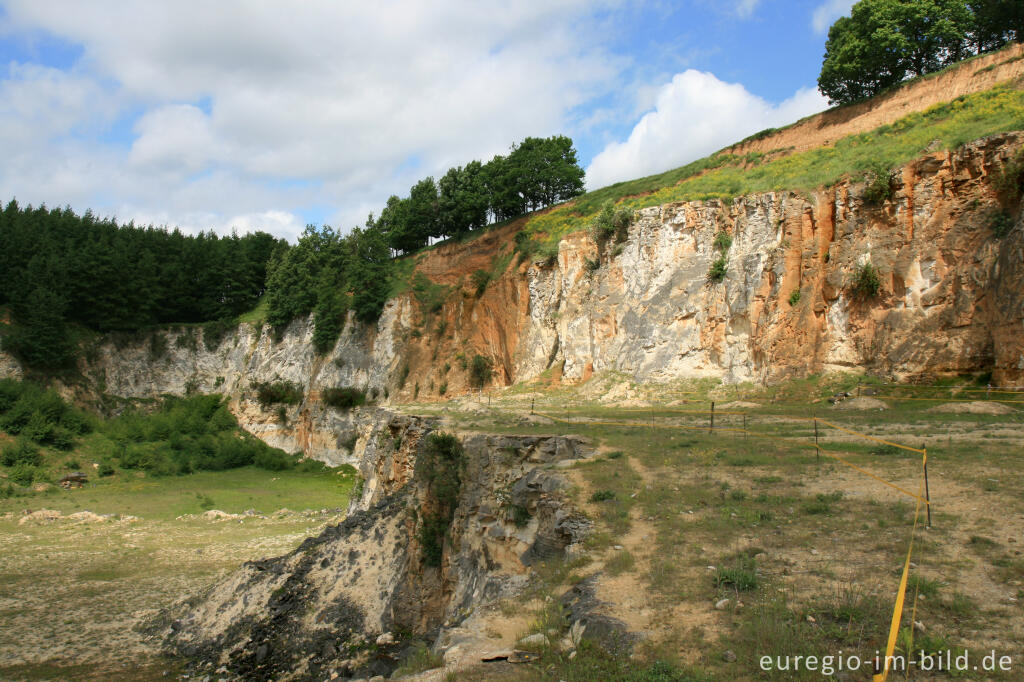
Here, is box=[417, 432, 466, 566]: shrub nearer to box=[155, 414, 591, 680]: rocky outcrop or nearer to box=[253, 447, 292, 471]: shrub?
box=[155, 414, 591, 680]: rocky outcrop

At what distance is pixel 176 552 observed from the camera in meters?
23.1

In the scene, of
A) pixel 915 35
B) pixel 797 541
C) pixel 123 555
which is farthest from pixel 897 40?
pixel 123 555

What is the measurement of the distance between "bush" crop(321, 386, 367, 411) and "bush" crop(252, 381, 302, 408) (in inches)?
162

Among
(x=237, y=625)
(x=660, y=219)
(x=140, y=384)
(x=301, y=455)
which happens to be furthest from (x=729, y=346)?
(x=140, y=384)

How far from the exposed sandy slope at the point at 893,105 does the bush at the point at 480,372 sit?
19310 mm

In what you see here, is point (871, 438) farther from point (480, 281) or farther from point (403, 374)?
point (403, 374)

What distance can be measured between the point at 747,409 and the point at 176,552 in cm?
2197

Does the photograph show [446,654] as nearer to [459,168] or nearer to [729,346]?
[729,346]

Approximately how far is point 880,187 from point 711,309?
7891mm

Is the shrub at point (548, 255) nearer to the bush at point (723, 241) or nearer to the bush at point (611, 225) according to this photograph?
the bush at point (611, 225)

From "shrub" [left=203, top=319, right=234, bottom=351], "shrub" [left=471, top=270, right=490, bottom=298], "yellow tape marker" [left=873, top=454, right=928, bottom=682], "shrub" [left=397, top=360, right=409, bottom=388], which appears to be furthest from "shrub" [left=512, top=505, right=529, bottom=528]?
"shrub" [left=203, top=319, right=234, bottom=351]

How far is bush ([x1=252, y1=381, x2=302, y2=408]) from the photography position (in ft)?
149


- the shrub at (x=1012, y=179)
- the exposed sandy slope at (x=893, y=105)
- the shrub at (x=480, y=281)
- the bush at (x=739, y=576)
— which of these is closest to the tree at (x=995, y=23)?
the exposed sandy slope at (x=893, y=105)

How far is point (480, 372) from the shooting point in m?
37.9
